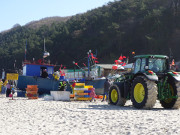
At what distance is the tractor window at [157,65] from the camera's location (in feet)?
37.4

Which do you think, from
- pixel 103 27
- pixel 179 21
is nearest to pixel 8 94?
pixel 179 21

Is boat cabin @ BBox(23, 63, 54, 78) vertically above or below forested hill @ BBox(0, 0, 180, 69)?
below

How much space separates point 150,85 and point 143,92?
2.27ft

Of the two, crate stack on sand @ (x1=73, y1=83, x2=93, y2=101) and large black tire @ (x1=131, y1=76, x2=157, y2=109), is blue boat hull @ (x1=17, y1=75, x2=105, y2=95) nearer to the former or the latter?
crate stack on sand @ (x1=73, y1=83, x2=93, y2=101)

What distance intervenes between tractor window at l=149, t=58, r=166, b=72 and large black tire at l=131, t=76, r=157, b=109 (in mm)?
911

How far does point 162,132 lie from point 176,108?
5.73m

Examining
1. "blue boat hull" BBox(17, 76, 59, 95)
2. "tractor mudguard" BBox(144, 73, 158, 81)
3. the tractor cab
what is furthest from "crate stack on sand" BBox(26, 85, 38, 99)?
"tractor mudguard" BBox(144, 73, 158, 81)

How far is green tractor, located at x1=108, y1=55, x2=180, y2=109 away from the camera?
10.3 meters

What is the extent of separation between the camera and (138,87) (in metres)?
11.1

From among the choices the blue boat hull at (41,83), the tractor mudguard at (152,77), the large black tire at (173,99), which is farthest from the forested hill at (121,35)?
the tractor mudguard at (152,77)

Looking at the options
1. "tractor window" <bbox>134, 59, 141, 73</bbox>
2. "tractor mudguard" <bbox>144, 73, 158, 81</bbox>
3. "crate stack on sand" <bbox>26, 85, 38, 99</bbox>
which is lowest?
"crate stack on sand" <bbox>26, 85, 38, 99</bbox>

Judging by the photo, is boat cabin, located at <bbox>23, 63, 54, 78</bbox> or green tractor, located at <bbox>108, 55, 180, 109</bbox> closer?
green tractor, located at <bbox>108, 55, 180, 109</bbox>

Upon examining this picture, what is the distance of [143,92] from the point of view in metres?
10.9

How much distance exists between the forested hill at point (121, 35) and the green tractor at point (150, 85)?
3603cm
